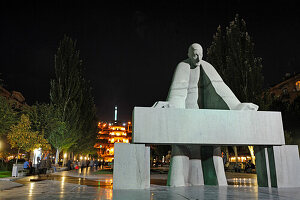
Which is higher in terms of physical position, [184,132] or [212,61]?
[212,61]

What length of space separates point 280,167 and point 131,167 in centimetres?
409

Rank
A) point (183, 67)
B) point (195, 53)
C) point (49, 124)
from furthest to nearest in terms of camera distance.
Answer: point (49, 124) < point (183, 67) < point (195, 53)

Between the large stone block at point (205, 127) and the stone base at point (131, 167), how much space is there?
0.33m

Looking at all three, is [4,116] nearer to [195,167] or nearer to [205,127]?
[195,167]

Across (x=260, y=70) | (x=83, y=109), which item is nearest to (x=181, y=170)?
(x=260, y=70)

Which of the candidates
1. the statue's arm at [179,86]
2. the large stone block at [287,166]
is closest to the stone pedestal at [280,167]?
the large stone block at [287,166]

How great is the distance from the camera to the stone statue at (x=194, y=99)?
24.6 ft

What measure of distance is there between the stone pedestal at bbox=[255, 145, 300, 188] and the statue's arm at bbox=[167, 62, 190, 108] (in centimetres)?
274

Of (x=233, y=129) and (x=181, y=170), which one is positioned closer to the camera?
(x=233, y=129)

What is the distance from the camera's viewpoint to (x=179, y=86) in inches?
304

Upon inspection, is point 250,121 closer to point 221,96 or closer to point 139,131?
point 221,96

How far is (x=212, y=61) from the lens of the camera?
3139 cm

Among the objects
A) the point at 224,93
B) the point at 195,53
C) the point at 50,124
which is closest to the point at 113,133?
the point at 50,124

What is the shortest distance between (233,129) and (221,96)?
1.32 m
